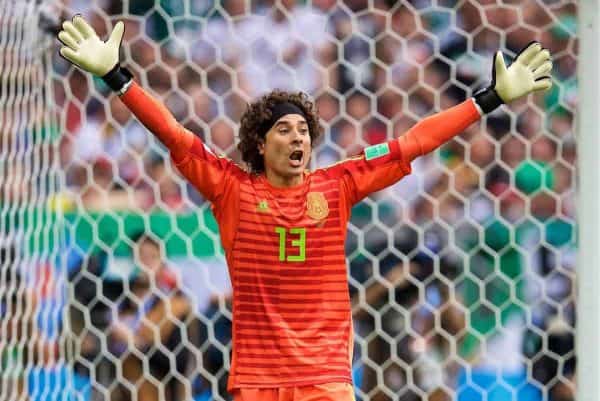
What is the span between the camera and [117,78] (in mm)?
2092

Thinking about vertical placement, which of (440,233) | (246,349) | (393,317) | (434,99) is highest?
(434,99)

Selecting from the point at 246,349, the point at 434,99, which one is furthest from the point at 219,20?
Answer: the point at 246,349

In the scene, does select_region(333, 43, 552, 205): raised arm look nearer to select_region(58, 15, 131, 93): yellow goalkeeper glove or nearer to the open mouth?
the open mouth

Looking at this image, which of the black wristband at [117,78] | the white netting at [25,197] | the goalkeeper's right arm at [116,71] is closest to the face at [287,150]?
the goalkeeper's right arm at [116,71]

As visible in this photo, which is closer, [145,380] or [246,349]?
[246,349]

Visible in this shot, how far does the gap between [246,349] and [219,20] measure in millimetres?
1115

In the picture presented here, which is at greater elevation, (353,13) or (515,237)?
(353,13)

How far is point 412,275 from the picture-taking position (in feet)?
9.86

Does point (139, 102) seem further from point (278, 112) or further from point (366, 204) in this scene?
point (366, 204)

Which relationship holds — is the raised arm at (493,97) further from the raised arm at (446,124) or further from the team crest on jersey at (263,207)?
the team crest on jersey at (263,207)

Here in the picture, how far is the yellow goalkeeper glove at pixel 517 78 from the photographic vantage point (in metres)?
2.16

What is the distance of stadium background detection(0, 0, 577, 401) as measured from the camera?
2.98 m

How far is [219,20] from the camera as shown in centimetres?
304

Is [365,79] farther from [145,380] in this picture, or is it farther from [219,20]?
[145,380]
